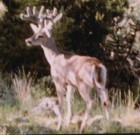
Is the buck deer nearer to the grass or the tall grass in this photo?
the grass

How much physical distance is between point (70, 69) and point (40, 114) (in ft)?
3.71

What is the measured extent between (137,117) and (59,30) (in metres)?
2.37

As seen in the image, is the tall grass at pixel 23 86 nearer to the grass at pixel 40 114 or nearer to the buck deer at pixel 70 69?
the grass at pixel 40 114

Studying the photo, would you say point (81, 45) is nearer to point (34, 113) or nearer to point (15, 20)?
point (15, 20)

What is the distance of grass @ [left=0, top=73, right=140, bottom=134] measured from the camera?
27.6ft

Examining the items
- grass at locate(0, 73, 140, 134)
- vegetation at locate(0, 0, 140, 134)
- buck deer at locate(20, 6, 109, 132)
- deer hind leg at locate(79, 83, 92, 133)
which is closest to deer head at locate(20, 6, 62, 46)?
buck deer at locate(20, 6, 109, 132)

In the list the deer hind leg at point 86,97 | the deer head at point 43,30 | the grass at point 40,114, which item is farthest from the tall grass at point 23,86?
the deer hind leg at point 86,97

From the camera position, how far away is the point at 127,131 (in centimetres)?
849

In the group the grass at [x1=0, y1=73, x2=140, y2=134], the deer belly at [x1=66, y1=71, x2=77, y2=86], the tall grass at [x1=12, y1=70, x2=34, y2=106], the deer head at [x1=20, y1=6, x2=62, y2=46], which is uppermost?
the deer head at [x1=20, y1=6, x2=62, y2=46]

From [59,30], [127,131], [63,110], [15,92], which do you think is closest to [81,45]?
[59,30]

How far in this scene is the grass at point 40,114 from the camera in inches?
332

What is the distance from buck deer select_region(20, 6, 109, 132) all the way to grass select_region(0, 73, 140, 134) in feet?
0.65

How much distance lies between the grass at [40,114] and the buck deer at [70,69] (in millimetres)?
197

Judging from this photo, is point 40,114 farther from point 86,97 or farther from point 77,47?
point 77,47
